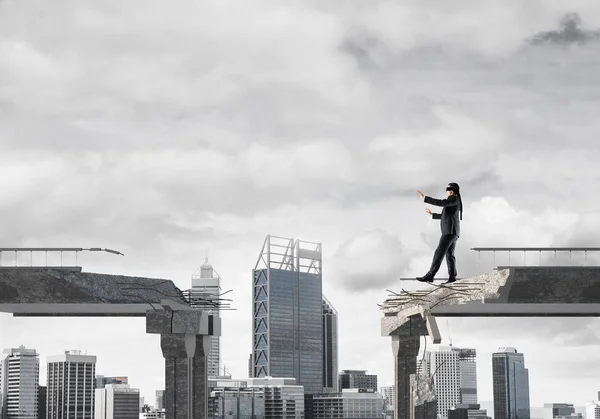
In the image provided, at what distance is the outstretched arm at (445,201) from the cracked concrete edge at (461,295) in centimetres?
148

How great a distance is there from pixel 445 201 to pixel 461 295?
2116 millimetres

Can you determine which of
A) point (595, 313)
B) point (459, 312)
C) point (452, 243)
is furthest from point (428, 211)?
point (595, 313)

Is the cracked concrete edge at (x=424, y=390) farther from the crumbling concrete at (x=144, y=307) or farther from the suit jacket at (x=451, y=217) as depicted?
the crumbling concrete at (x=144, y=307)

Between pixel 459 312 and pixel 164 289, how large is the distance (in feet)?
21.5

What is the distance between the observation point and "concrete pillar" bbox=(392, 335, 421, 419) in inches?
935

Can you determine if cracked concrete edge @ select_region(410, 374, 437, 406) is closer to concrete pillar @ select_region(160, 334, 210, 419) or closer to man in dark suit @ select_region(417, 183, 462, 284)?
man in dark suit @ select_region(417, 183, 462, 284)

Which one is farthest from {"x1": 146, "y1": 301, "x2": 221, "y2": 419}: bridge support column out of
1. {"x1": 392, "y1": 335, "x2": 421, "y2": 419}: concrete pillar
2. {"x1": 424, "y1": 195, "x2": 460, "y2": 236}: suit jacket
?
{"x1": 424, "y1": 195, "x2": 460, "y2": 236}: suit jacket

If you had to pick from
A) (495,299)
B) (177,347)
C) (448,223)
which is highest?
(448,223)

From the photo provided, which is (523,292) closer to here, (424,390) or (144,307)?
(424,390)

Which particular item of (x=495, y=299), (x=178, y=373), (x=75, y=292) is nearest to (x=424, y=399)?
(x=495, y=299)

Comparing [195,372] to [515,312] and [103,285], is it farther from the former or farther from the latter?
[515,312]

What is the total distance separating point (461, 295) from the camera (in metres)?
20.1

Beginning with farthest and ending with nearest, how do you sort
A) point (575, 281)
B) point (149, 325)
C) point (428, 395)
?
1. point (149, 325)
2. point (428, 395)
3. point (575, 281)

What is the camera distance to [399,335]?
23.7 meters
